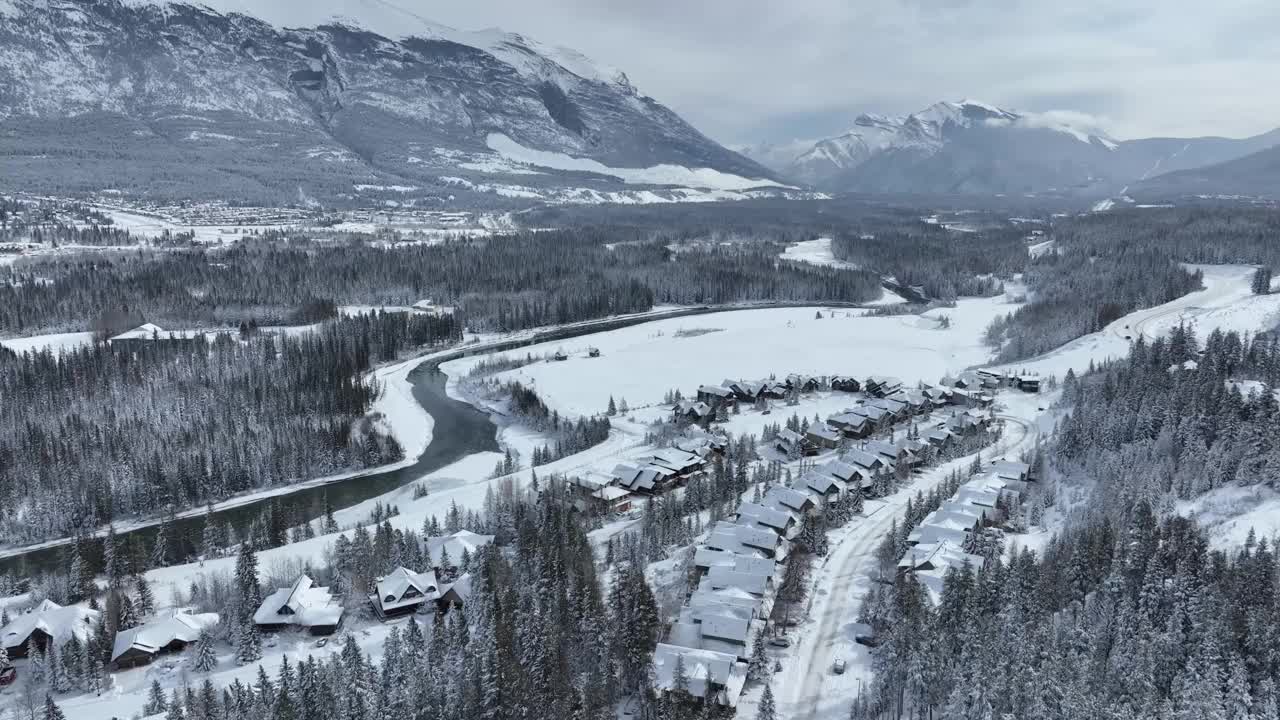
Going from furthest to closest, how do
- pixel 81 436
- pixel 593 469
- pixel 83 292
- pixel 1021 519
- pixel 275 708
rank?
pixel 83 292 → pixel 81 436 → pixel 593 469 → pixel 1021 519 → pixel 275 708

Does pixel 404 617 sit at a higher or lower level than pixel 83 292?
lower

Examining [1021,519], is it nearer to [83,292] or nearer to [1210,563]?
[1210,563]

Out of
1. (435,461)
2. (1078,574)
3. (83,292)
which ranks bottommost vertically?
(435,461)

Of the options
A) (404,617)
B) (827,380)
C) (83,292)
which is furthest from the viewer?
(83,292)

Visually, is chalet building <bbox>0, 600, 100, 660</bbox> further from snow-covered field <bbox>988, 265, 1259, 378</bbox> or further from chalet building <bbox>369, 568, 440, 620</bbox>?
snow-covered field <bbox>988, 265, 1259, 378</bbox>

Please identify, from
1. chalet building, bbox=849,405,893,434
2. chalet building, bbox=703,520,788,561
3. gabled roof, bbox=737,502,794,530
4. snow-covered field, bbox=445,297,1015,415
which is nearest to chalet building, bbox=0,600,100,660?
chalet building, bbox=703,520,788,561

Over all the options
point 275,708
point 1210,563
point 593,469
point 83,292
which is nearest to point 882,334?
point 593,469
